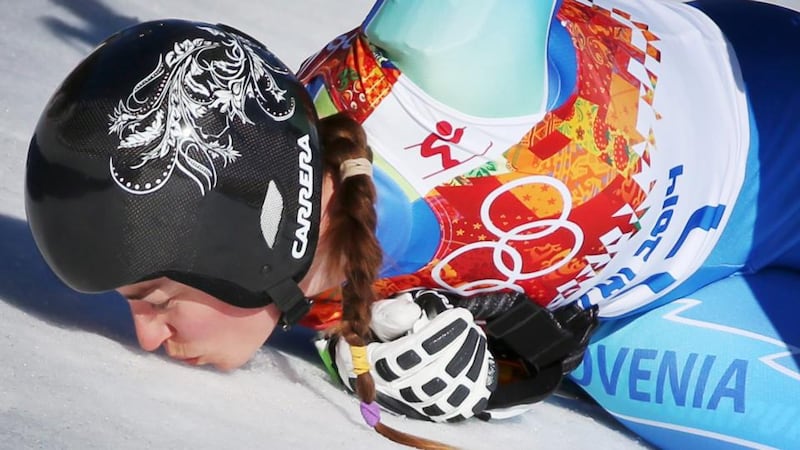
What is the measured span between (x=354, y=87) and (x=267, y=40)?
1515 millimetres

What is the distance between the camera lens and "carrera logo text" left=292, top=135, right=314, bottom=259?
1559mm

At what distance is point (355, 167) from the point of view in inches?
63.0

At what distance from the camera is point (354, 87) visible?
1688 millimetres

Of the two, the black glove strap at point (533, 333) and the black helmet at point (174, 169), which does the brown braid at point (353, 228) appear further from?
the black glove strap at point (533, 333)

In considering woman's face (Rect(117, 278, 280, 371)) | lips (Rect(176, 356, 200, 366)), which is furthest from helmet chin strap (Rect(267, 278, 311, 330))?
lips (Rect(176, 356, 200, 366))

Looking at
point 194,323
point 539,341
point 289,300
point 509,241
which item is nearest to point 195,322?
point 194,323

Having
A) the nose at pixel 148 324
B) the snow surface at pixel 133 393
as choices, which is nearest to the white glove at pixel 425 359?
the snow surface at pixel 133 393

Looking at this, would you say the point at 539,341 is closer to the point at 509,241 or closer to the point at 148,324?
the point at 509,241

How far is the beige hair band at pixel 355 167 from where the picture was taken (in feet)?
5.25

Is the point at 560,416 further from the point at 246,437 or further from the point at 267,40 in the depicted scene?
the point at 267,40

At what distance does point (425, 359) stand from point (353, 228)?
0.26m

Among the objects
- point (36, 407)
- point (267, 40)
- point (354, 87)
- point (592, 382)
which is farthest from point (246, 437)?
point (267, 40)

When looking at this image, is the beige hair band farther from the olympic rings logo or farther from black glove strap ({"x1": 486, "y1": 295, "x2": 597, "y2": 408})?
black glove strap ({"x1": 486, "y1": 295, "x2": 597, "y2": 408})

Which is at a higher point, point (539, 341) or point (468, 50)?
point (468, 50)
